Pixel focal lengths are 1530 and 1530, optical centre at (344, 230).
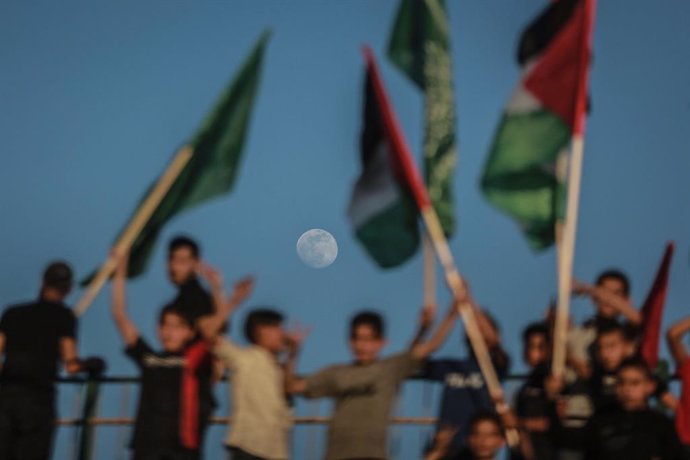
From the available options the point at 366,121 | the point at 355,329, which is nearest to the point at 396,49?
the point at 366,121

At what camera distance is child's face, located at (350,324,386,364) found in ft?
33.8

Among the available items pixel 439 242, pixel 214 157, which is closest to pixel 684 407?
pixel 439 242

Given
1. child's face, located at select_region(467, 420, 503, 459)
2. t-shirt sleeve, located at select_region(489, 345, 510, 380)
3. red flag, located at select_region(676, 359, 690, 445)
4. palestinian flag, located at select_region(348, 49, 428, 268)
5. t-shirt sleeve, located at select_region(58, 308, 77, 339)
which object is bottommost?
child's face, located at select_region(467, 420, 503, 459)

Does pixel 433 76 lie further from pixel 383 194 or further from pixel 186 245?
pixel 186 245

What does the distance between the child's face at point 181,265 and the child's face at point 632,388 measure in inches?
118

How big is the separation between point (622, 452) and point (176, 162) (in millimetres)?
3957

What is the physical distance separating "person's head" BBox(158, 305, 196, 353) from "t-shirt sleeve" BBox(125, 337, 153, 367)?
113mm

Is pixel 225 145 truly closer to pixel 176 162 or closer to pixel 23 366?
pixel 176 162

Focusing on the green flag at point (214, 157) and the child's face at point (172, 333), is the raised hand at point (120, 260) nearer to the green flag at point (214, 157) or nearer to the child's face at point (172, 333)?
the green flag at point (214, 157)

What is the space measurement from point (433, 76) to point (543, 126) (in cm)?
91

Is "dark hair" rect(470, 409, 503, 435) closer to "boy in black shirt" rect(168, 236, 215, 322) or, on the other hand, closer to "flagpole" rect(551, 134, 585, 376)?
"flagpole" rect(551, 134, 585, 376)

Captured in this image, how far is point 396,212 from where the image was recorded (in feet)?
36.7

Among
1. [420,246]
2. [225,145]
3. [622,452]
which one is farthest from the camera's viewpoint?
[225,145]

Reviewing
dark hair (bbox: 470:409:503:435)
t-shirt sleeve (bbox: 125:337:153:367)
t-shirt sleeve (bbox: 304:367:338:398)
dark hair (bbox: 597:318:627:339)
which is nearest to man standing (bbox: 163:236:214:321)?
t-shirt sleeve (bbox: 125:337:153:367)
